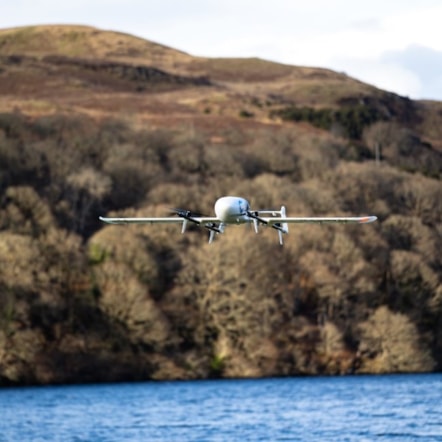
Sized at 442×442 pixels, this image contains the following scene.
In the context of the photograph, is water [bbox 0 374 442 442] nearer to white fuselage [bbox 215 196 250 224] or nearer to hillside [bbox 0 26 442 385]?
hillside [bbox 0 26 442 385]

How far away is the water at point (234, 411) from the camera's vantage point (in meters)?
68.1

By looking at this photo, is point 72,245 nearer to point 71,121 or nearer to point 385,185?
point 385,185

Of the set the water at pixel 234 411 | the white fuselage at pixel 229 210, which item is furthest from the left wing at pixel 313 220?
the water at pixel 234 411

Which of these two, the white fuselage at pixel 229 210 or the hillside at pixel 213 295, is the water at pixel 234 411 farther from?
the white fuselage at pixel 229 210

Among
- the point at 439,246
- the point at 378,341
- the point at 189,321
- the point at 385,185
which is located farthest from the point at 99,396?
the point at 385,185

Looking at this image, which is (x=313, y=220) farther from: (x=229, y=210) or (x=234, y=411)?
(x=234, y=411)

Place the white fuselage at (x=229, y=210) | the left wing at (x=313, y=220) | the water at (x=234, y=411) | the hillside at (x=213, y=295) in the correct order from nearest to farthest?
the white fuselage at (x=229, y=210) < the left wing at (x=313, y=220) < the water at (x=234, y=411) < the hillside at (x=213, y=295)

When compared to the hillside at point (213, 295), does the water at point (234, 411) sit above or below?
below

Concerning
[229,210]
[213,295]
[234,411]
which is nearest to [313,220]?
[229,210]

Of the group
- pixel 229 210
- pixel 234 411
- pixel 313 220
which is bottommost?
pixel 234 411

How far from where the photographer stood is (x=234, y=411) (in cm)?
8050

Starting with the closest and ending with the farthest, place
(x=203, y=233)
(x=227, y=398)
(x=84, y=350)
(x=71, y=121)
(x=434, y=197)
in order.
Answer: (x=227, y=398) < (x=84, y=350) < (x=203, y=233) < (x=434, y=197) < (x=71, y=121)

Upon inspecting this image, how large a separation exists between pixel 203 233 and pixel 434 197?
3412 cm

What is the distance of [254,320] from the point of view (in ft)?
354
